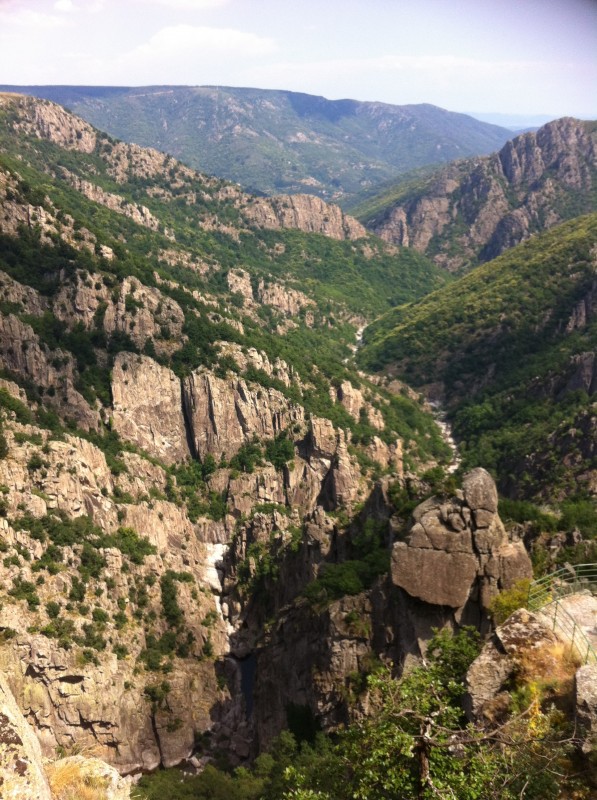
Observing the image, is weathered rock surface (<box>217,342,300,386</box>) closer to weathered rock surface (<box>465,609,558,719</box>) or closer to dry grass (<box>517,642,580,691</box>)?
weathered rock surface (<box>465,609,558,719</box>)

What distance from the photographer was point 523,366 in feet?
520

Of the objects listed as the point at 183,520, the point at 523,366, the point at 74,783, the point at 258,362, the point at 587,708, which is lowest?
the point at 183,520

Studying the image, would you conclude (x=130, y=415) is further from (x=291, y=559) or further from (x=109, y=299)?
(x=291, y=559)

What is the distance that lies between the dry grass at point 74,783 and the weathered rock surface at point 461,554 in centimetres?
2846

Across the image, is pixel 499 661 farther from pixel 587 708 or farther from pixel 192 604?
pixel 192 604

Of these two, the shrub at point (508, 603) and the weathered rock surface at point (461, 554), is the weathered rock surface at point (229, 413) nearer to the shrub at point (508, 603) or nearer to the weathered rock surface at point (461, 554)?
the weathered rock surface at point (461, 554)

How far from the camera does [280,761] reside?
4534 cm

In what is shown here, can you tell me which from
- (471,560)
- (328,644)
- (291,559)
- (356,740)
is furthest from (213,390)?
(356,740)

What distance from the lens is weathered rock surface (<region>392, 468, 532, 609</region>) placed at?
4044 cm

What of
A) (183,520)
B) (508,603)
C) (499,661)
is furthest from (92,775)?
(183,520)

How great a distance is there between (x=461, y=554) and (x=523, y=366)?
127m

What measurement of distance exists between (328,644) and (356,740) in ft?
98.2

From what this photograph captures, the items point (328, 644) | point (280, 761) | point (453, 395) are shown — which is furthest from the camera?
point (453, 395)

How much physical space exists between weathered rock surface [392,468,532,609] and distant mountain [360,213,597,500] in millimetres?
52506
